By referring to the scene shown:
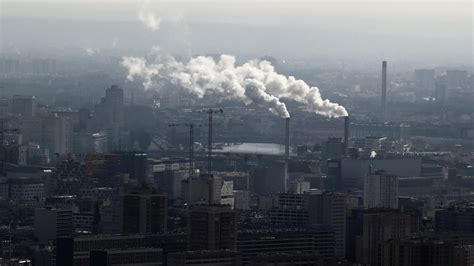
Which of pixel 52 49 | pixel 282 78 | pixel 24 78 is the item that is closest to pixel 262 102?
pixel 282 78

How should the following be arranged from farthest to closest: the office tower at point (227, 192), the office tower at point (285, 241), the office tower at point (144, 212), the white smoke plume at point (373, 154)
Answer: the white smoke plume at point (373, 154)
the office tower at point (227, 192)
the office tower at point (144, 212)
the office tower at point (285, 241)

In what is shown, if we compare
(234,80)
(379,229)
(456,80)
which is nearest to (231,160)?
(234,80)

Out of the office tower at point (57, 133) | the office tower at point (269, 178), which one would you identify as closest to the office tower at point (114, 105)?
the office tower at point (57, 133)

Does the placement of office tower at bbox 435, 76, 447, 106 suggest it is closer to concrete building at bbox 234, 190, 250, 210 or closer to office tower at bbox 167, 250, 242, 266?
concrete building at bbox 234, 190, 250, 210

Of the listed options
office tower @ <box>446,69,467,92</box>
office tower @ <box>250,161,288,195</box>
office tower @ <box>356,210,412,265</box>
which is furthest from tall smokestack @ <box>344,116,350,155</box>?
office tower @ <box>356,210,412,265</box>

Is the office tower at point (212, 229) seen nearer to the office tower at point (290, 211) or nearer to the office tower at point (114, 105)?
the office tower at point (290, 211)

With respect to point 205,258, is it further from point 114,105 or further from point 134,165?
point 114,105

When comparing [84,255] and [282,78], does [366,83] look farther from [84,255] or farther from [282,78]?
[84,255]
